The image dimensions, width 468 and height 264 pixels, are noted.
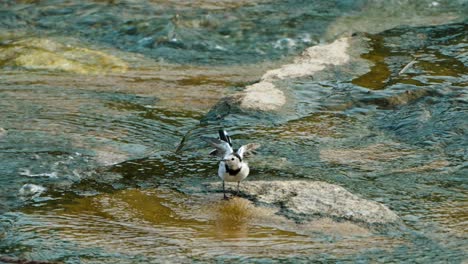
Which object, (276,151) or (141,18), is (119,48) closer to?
(141,18)

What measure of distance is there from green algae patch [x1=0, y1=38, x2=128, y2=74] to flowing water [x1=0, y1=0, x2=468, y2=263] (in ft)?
0.09

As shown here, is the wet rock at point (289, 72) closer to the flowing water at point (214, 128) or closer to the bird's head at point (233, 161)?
the flowing water at point (214, 128)

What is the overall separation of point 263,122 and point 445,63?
7.67 ft

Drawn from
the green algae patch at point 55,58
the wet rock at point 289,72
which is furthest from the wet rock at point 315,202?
the green algae patch at point 55,58

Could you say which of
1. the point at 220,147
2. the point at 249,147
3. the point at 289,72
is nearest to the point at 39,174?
the point at 220,147

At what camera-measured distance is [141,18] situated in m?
10.8

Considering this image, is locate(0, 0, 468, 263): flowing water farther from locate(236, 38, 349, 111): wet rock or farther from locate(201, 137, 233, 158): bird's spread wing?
locate(201, 137, 233, 158): bird's spread wing

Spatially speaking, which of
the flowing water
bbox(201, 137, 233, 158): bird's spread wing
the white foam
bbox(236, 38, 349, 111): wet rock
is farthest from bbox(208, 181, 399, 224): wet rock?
bbox(236, 38, 349, 111): wet rock

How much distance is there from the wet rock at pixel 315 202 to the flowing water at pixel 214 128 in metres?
0.09

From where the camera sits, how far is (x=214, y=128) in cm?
659

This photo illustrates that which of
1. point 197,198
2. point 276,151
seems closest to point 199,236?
point 197,198

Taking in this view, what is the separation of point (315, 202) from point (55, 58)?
191 inches

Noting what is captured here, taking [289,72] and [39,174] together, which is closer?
[39,174]

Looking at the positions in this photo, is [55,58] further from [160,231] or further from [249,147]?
[160,231]
